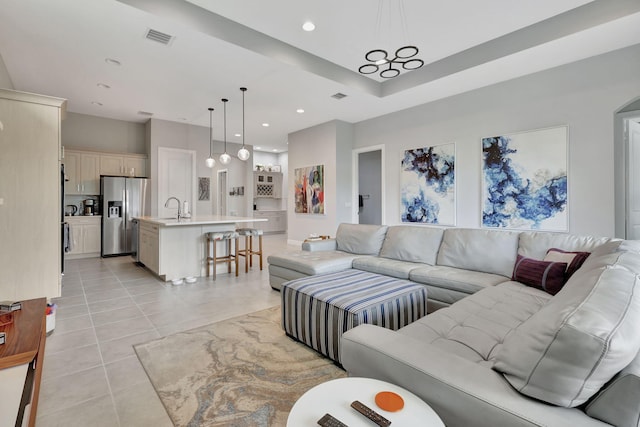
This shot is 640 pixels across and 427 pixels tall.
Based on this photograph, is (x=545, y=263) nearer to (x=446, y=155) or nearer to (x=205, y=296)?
(x=446, y=155)

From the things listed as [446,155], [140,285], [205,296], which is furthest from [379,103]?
[140,285]

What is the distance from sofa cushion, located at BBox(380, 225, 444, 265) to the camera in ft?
11.4

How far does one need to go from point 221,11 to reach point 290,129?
14.1 feet

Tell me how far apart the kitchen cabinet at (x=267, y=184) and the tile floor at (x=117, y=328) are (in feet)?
18.9

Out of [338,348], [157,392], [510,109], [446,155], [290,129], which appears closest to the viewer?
[157,392]

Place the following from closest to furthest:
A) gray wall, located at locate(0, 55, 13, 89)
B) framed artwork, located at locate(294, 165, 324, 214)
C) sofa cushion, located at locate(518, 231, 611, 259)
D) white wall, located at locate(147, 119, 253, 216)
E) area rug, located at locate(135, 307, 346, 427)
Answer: area rug, located at locate(135, 307, 346, 427) < sofa cushion, located at locate(518, 231, 611, 259) < gray wall, located at locate(0, 55, 13, 89) < white wall, located at locate(147, 119, 253, 216) < framed artwork, located at locate(294, 165, 324, 214)

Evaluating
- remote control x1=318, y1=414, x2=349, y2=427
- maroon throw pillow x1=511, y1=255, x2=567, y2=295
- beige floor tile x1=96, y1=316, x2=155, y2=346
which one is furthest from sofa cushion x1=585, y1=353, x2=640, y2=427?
beige floor tile x1=96, y1=316, x2=155, y2=346

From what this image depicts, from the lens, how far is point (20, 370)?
1.19 m

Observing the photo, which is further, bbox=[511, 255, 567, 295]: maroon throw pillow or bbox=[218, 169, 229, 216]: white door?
bbox=[218, 169, 229, 216]: white door

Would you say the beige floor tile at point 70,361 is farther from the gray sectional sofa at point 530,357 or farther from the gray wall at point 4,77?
the gray wall at point 4,77

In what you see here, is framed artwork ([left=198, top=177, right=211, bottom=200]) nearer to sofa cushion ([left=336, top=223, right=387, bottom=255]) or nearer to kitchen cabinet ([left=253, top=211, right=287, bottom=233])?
kitchen cabinet ([left=253, top=211, right=287, bottom=233])

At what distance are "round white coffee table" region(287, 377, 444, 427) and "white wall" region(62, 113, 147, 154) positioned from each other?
7648mm

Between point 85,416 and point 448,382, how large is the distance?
1.91 m

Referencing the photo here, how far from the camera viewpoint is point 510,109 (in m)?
4.58
